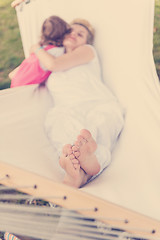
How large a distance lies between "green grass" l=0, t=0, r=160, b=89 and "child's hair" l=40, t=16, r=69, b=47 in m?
0.58

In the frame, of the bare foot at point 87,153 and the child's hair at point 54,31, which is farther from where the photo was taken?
the child's hair at point 54,31

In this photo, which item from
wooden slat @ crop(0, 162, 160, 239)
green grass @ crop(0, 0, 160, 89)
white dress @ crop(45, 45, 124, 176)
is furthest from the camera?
green grass @ crop(0, 0, 160, 89)

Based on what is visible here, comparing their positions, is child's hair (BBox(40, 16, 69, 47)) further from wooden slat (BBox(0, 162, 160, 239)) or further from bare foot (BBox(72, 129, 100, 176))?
wooden slat (BBox(0, 162, 160, 239))

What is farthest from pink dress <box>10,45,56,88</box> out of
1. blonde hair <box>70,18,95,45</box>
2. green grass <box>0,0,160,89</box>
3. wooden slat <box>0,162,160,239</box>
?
wooden slat <box>0,162,160,239</box>

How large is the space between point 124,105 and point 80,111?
8.7 inches

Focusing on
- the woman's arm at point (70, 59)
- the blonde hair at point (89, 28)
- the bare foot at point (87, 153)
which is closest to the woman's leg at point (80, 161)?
the bare foot at point (87, 153)

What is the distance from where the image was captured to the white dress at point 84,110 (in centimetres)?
113

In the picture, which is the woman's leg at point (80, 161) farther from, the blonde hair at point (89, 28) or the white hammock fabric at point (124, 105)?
the blonde hair at point (89, 28)

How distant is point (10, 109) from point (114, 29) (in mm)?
674

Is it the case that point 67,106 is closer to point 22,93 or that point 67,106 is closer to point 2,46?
point 22,93

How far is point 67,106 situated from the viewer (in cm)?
129

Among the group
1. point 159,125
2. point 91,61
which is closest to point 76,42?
point 91,61

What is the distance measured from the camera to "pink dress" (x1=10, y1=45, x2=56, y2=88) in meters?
1.50

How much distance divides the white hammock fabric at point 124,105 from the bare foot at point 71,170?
0.04 meters
